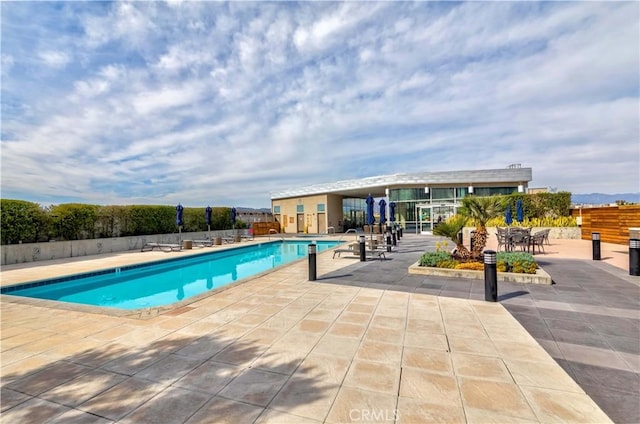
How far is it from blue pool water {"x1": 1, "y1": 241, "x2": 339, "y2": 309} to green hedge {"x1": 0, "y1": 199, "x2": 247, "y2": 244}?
5.92 meters

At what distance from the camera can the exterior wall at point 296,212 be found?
2756 cm

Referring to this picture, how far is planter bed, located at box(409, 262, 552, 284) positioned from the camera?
20.6 feet

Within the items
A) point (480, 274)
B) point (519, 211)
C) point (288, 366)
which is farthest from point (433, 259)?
point (519, 211)

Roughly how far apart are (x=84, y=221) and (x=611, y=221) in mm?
26413

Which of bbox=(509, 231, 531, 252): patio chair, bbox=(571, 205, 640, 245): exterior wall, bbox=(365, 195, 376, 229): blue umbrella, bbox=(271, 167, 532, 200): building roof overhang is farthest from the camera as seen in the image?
bbox=(271, 167, 532, 200): building roof overhang

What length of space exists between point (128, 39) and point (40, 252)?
34.9 feet

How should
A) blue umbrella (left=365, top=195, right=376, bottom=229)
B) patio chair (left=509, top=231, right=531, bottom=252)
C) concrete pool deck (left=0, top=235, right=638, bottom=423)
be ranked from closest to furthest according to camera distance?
concrete pool deck (left=0, top=235, right=638, bottom=423)
patio chair (left=509, top=231, right=531, bottom=252)
blue umbrella (left=365, top=195, right=376, bottom=229)

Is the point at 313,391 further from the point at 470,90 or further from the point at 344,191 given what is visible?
the point at 344,191

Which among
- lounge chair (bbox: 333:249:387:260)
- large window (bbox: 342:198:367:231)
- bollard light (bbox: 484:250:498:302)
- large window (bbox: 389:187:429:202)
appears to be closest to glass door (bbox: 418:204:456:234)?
large window (bbox: 389:187:429:202)

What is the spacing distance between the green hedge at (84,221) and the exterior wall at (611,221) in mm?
24863

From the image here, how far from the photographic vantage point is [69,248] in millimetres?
13570

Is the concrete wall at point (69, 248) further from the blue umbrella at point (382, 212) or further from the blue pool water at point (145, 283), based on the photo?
the blue umbrella at point (382, 212)

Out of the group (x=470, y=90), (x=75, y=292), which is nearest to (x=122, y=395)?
(x=75, y=292)

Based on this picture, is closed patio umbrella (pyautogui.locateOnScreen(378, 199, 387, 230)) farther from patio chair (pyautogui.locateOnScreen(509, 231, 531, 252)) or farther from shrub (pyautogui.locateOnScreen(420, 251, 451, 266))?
shrub (pyautogui.locateOnScreen(420, 251, 451, 266))
